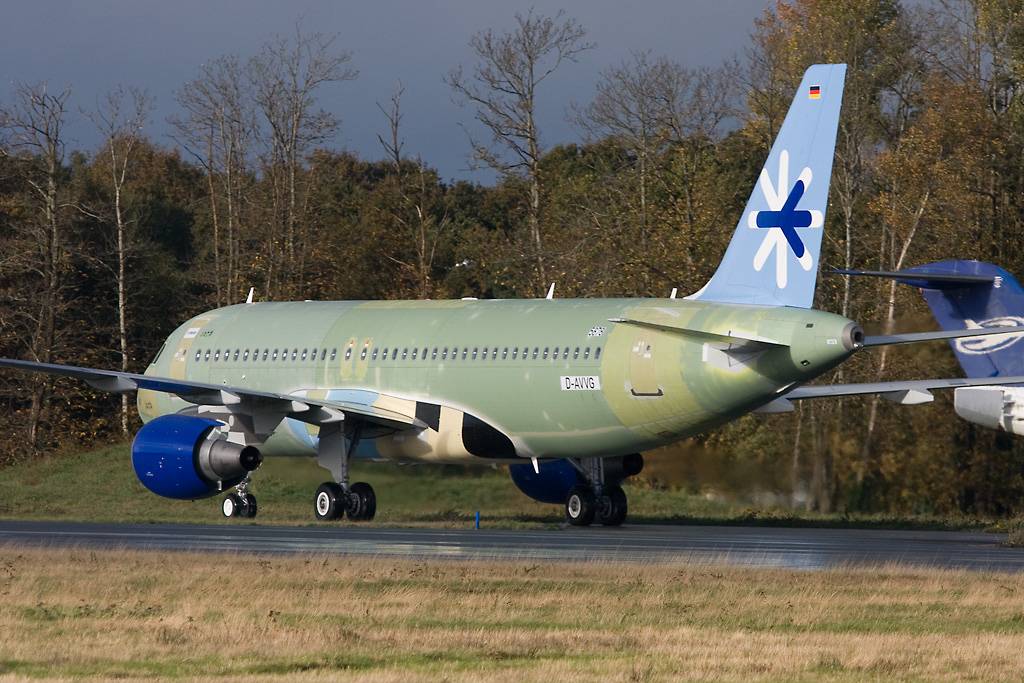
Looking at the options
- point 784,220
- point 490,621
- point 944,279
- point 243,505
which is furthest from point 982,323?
point 490,621

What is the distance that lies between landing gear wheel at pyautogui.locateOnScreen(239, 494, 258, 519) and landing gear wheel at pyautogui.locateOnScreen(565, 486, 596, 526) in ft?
21.4

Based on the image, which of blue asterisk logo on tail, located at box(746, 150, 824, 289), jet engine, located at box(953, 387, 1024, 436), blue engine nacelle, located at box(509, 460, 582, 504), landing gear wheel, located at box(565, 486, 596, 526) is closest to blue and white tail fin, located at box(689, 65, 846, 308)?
blue asterisk logo on tail, located at box(746, 150, 824, 289)

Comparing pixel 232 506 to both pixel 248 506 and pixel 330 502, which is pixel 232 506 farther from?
pixel 330 502

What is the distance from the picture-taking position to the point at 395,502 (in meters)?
36.8

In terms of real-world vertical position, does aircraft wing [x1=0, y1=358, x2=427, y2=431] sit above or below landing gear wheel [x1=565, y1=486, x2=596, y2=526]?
above

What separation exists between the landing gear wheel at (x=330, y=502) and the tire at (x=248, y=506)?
2.12 meters

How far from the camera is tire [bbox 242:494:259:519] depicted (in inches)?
1479

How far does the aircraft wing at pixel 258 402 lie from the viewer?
34.8m

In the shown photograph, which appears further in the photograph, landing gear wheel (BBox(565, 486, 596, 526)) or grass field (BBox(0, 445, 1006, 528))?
grass field (BBox(0, 445, 1006, 528))

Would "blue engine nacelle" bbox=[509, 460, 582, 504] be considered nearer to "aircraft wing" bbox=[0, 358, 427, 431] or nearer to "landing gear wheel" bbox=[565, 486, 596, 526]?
"landing gear wheel" bbox=[565, 486, 596, 526]

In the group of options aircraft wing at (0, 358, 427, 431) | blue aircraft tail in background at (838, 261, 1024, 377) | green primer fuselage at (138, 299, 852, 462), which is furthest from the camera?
blue aircraft tail in background at (838, 261, 1024, 377)

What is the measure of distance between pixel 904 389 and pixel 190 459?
13.3 metres

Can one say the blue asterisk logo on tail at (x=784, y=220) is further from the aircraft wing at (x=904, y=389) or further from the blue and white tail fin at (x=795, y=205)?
the aircraft wing at (x=904, y=389)

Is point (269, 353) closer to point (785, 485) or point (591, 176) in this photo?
point (785, 485)
